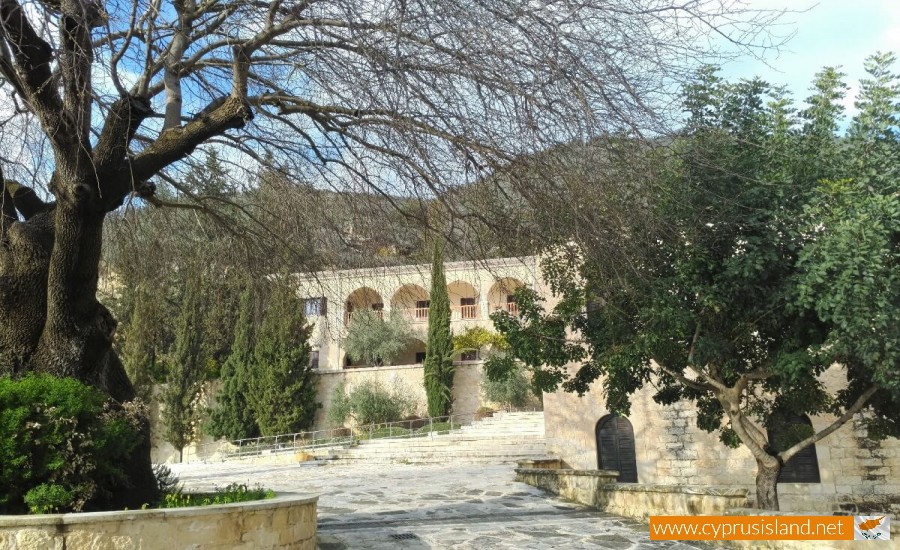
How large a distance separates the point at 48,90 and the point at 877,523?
824cm

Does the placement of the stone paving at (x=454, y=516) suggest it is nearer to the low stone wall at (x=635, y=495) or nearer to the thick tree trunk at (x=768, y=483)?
the low stone wall at (x=635, y=495)

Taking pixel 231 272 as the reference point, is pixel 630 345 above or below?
below

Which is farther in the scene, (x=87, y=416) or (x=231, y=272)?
(x=231, y=272)

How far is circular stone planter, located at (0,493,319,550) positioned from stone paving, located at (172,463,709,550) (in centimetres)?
170

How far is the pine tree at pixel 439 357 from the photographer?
30328 mm

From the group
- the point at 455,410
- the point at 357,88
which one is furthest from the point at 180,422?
the point at 357,88

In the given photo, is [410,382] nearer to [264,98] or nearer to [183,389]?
[183,389]

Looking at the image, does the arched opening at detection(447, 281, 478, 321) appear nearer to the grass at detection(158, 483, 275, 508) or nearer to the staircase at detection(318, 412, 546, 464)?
the staircase at detection(318, 412, 546, 464)

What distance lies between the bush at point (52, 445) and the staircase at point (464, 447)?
14951 millimetres

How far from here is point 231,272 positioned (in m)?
9.02

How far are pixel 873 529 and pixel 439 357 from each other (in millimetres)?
24577

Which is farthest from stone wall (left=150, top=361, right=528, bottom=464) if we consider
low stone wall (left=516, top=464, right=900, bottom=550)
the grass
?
the grass

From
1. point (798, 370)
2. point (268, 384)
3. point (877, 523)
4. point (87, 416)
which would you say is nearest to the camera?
point (87, 416)

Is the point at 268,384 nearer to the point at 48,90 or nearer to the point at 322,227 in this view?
the point at 322,227
